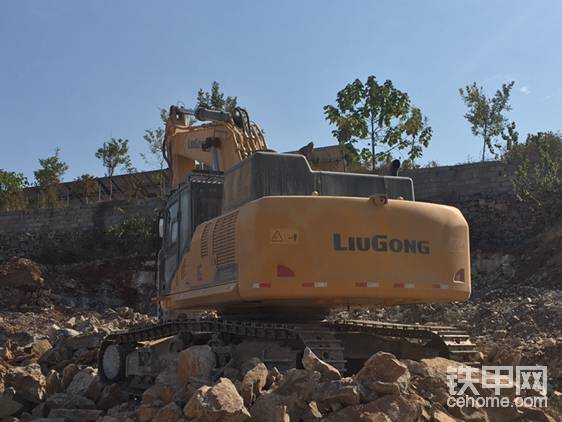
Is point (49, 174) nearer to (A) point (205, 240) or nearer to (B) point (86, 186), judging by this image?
(B) point (86, 186)

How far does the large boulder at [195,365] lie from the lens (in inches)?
279

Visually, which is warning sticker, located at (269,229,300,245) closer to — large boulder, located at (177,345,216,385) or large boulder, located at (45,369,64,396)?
large boulder, located at (177,345,216,385)

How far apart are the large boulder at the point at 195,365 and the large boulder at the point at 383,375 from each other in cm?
174

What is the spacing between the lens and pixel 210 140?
390 inches

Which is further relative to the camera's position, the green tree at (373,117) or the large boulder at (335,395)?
the green tree at (373,117)

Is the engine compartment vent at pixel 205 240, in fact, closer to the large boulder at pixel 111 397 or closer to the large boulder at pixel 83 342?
the large boulder at pixel 111 397

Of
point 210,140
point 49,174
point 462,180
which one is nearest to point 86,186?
point 49,174

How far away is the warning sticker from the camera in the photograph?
22.8 ft

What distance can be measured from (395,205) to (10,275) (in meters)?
19.4

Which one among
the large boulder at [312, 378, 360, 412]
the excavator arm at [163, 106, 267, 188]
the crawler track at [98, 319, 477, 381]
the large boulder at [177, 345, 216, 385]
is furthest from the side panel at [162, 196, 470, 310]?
the excavator arm at [163, 106, 267, 188]

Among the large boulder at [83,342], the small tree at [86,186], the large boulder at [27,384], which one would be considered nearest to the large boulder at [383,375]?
the large boulder at [27,384]

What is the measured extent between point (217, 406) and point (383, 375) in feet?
4.67

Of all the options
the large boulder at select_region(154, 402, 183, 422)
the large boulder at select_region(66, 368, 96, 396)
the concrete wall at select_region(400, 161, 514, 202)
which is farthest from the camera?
the concrete wall at select_region(400, 161, 514, 202)

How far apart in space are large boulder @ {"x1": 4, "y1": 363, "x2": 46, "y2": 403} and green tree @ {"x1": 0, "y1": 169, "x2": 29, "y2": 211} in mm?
25560
